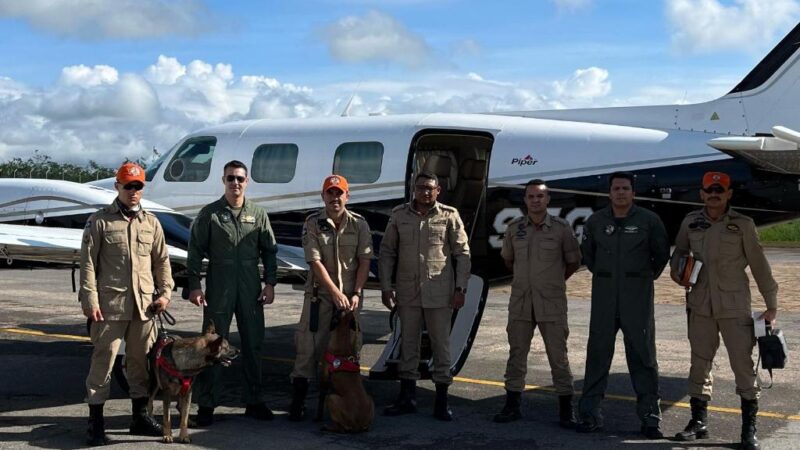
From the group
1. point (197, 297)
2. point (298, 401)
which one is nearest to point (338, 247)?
point (197, 297)

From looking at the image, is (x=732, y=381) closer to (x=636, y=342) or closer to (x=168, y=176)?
(x=636, y=342)

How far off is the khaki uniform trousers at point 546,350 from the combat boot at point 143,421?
9.39ft

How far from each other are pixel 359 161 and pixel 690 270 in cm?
448

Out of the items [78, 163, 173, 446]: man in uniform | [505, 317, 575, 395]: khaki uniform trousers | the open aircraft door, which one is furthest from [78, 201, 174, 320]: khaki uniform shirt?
[505, 317, 575, 395]: khaki uniform trousers

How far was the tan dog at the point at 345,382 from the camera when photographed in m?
6.67

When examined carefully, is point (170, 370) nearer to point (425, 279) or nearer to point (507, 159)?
point (425, 279)

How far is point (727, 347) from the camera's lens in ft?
21.4

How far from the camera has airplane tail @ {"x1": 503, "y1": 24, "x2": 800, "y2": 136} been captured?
9008mm

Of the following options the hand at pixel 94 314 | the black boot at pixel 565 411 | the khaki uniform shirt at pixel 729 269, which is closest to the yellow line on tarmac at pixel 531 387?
the black boot at pixel 565 411

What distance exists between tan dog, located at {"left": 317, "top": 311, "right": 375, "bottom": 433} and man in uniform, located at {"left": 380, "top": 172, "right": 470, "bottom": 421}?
0.56m

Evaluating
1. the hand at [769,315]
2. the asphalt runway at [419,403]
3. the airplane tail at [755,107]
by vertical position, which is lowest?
the asphalt runway at [419,403]

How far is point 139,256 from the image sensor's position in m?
6.55

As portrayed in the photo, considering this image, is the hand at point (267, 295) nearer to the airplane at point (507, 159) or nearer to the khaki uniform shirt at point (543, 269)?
the airplane at point (507, 159)

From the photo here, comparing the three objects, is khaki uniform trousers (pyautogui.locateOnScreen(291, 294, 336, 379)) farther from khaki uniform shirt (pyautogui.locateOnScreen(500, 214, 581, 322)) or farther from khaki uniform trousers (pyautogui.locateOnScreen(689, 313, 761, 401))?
khaki uniform trousers (pyautogui.locateOnScreen(689, 313, 761, 401))
